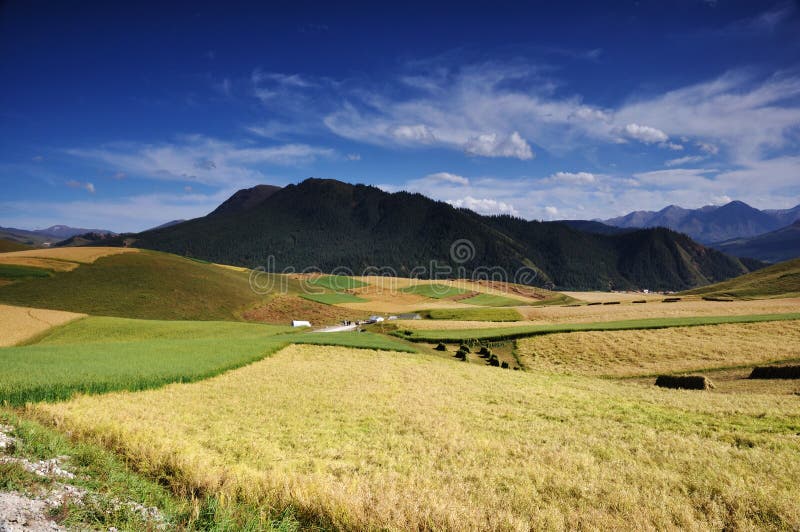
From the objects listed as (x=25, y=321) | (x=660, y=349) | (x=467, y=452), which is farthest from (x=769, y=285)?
(x=25, y=321)

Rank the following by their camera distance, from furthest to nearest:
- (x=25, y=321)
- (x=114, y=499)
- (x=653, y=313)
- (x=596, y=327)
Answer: (x=653, y=313), (x=25, y=321), (x=596, y=327), (x=114, y=499)

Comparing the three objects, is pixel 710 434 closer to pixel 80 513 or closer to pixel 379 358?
pixel 80 513

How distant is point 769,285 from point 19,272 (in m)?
159

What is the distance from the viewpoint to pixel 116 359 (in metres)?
28.6

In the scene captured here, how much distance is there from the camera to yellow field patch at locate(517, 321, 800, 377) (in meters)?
33.3

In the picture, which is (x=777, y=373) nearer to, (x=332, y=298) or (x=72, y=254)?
(x=332, y=298)

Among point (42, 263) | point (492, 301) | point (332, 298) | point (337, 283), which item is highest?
point (42, 263)

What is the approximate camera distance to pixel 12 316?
5222 centimetres

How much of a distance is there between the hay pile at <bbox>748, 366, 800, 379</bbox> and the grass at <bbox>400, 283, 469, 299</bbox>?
104734 millimetres

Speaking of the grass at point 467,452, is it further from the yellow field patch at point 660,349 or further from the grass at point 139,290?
the grass at point 139,290

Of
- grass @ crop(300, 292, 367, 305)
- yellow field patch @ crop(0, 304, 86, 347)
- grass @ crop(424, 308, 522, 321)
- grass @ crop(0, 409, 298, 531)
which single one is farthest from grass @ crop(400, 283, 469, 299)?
grass @ crop(0, 409, 298, 531)

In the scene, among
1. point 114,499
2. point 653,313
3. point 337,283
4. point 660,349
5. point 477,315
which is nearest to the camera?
point 114,499

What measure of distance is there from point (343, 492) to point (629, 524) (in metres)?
5.60

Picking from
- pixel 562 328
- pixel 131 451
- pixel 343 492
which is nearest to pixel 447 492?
pixel 343 492
